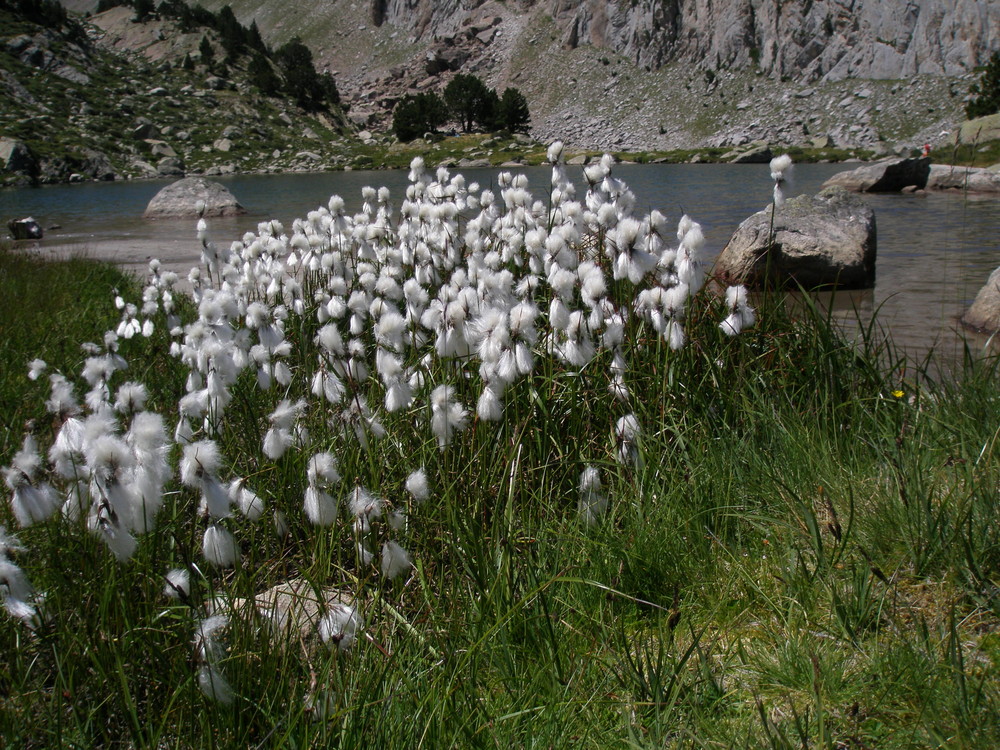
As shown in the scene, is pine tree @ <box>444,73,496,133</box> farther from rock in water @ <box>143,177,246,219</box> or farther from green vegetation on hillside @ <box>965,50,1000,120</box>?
rock in water @ <box>143,177,246,219</box>

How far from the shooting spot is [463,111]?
279ft

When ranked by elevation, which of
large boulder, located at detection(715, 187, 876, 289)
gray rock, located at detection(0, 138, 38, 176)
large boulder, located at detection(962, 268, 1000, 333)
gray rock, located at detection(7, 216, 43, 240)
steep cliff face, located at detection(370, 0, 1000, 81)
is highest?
steep cliff face, located at detection(370, 0, 1000, 81)

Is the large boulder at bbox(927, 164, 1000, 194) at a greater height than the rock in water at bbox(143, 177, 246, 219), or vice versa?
the rock in water at bbox(143, 177, 246, 219)

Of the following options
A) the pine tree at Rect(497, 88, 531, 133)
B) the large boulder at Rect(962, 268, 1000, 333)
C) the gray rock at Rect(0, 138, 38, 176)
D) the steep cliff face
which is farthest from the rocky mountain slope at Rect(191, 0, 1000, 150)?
the large boulder at Rect(962, 268, 1000, 333)

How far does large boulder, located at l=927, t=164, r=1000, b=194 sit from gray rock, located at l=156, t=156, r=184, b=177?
51.4 m

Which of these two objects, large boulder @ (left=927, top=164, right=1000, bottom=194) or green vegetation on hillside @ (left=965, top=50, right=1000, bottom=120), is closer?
large boulder @ (left=927, top=164, right=1000, bottom=194)

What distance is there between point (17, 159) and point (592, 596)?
52409 millimetres

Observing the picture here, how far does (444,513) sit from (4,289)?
21.3ft

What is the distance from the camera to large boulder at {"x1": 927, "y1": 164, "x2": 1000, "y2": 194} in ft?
58.7

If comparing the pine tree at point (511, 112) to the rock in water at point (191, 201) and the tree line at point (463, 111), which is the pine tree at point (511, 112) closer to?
the tree line at point (463, 111)

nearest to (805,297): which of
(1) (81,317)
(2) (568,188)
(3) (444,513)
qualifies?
(2) (568,188)

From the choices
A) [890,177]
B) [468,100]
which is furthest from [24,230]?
[468,100]

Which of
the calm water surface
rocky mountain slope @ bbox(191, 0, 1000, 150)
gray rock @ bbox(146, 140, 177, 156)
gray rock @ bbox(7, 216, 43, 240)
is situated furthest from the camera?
rocky mountain slope @ bbox(191, 0, 1000, 150)

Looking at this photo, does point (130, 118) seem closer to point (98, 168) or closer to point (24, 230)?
point (98, 168)
